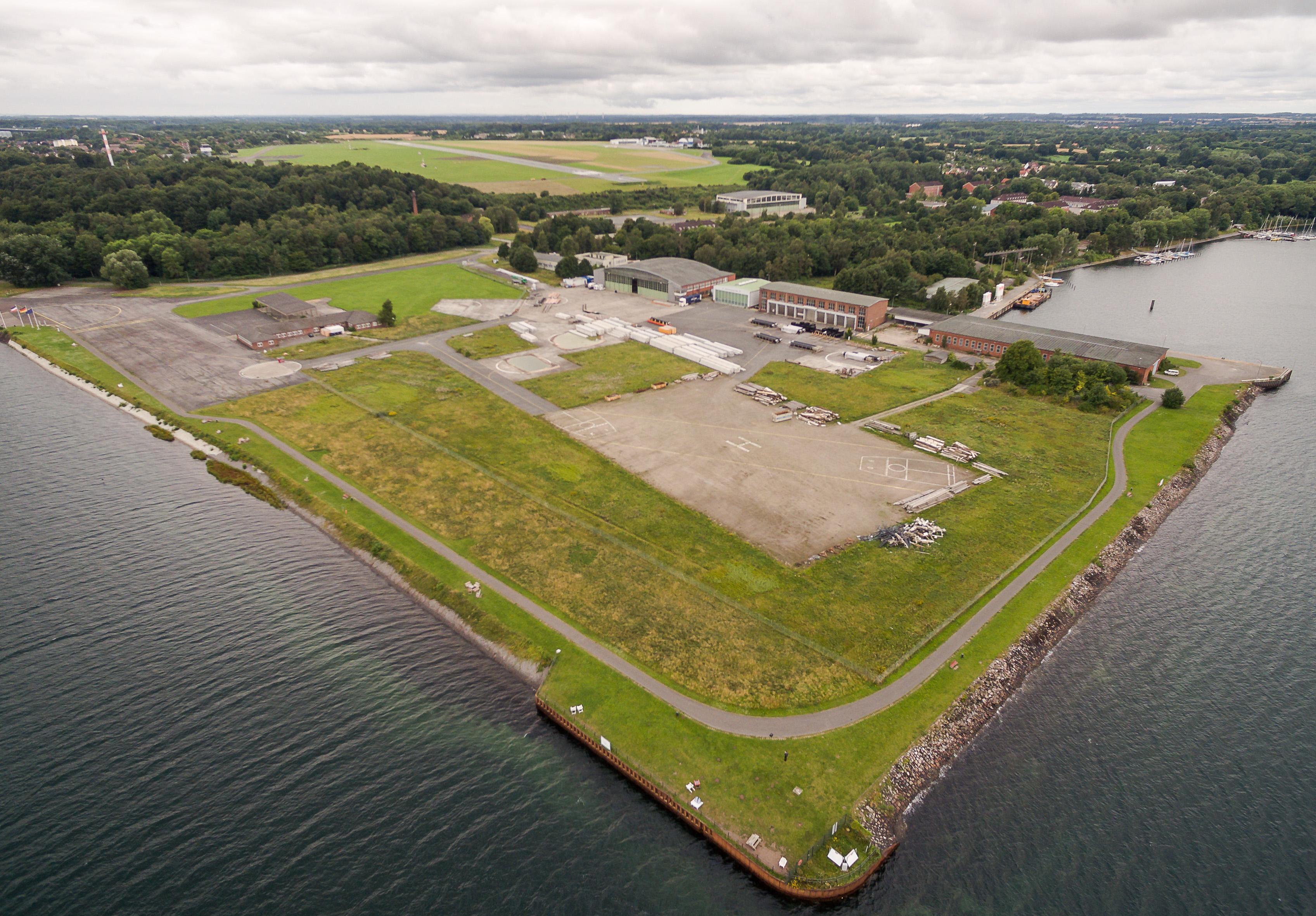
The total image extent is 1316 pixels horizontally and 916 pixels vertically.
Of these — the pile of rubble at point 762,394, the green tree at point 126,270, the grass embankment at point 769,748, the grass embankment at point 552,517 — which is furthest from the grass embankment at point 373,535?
the green tree at point 126,270

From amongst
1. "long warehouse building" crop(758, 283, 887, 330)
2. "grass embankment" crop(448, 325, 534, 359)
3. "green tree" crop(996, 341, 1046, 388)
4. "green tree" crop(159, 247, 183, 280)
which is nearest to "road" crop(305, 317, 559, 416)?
"grass embankment" crop(448, 325, 534, 359)

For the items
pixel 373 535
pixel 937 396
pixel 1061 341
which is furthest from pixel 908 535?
pixel 1061 341

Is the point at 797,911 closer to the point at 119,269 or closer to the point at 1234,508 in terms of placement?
the point at 1234,508

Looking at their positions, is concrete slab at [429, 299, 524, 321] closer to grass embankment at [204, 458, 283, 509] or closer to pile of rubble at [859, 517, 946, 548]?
grass embankment at [204, 458, 283, 509]

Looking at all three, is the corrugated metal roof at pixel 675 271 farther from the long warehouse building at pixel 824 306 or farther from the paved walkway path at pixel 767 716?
the paved walkway path at pixel 767 716

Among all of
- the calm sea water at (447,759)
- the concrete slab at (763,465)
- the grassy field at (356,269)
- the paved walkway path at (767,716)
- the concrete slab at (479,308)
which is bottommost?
the calm sea water at (447,759)

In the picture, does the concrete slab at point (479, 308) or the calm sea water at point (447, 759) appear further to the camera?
the concrete slab at point (479, 308)

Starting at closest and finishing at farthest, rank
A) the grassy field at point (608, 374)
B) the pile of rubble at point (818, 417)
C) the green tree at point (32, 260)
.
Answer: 1. the pile of rubble at point (818, 417)
2. the grassy field at point (608, 374)
3. the green tree at point (32, 260)

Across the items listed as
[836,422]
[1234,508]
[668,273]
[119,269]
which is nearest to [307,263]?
[119,269]
